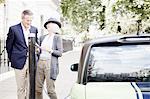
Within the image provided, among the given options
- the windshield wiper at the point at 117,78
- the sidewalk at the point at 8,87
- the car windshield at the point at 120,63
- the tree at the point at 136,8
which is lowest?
the sidewalk at the point at 8,87

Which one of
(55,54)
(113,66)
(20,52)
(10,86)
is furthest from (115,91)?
(10,86)

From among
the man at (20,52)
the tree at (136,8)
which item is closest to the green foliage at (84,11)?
the tree at (136,8)

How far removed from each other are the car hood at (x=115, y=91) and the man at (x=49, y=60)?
333 cm

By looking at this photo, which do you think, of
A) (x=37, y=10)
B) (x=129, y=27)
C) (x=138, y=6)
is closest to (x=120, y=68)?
(x=138, y=6)

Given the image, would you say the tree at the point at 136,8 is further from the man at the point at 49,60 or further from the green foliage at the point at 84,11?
the man at the point at 49,60

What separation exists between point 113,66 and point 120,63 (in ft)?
0.27

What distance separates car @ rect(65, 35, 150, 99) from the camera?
4.88m

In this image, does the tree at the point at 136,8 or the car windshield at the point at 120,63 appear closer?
the car windshield at the point at 120,63

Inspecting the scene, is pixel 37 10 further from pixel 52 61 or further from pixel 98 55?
pixel 98 55

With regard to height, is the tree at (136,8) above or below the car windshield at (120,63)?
above

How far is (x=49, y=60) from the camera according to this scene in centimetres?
834

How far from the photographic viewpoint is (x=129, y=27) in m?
15.7

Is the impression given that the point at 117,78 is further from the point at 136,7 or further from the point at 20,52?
the point at 136,7

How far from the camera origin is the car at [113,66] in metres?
4.88
